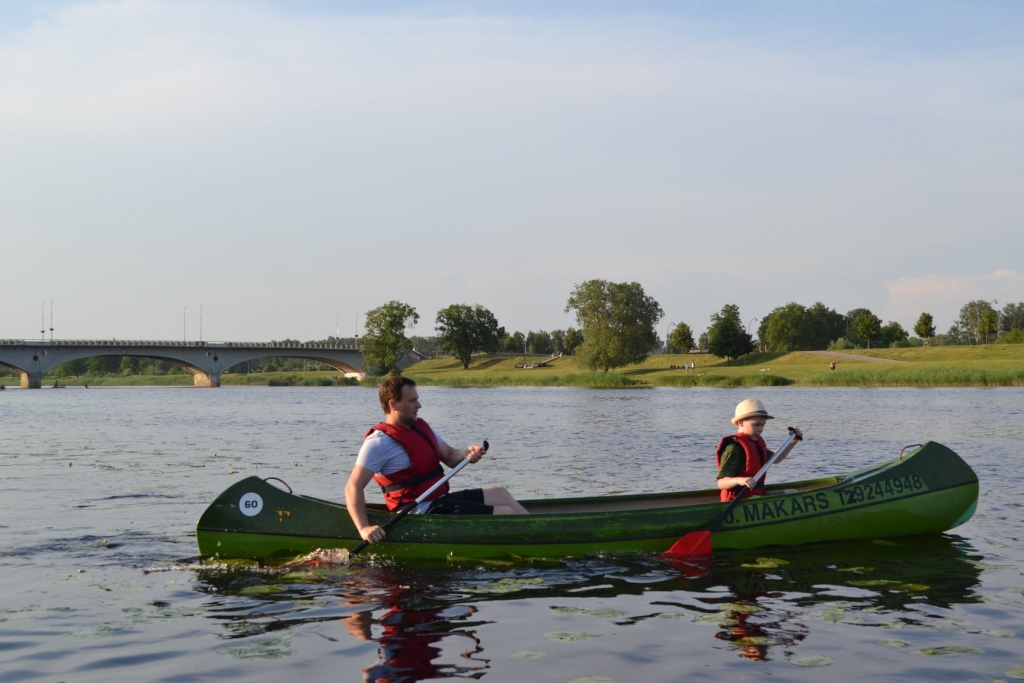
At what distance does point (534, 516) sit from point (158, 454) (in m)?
15.9

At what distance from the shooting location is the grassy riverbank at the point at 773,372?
54000mm

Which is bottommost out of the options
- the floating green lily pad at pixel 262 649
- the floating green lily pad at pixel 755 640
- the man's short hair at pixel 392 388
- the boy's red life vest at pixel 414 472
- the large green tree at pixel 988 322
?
the floating green lily pad at pixel 755 640

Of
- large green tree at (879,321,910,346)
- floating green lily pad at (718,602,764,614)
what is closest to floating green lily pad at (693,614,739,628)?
floating green lily pad at (718,602,764,614)

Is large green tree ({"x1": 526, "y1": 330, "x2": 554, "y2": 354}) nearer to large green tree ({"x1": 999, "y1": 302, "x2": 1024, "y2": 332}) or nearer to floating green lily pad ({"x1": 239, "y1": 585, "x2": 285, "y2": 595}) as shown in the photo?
large green tree ({"x1": 999, "y1": 302, "x2": 1024, "y2": 332})

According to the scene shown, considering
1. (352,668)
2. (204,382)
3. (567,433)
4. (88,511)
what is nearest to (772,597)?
(352,668)

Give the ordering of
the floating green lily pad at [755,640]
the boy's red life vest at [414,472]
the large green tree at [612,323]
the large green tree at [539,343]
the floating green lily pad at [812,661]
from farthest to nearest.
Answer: the large green tree at [539,343] → the large green tree at [612,323] → the boy's red life vest at [414,472] → the floating green lily pad at [755,640] → the floating green lily pad at [812,661]

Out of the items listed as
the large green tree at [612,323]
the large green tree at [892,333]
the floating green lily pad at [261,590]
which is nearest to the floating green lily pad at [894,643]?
the floating green lily pad at [261,590]

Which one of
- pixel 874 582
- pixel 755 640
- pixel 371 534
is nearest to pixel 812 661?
pixel 755 640

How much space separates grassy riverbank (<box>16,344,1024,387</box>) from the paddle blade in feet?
148

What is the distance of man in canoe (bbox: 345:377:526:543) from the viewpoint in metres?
8.83

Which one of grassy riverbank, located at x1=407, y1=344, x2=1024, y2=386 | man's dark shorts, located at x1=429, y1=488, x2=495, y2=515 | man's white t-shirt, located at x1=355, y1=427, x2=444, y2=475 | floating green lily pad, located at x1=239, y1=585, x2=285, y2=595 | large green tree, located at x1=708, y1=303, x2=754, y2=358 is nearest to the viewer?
floating green lily pad, located at x1=239, y1=585, x2=285, y2=595

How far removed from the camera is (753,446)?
9.98 metres

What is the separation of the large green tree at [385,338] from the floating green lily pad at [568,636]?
100m

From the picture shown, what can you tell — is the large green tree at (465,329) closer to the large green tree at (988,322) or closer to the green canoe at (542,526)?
the large green tree at (988,322)
